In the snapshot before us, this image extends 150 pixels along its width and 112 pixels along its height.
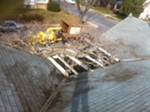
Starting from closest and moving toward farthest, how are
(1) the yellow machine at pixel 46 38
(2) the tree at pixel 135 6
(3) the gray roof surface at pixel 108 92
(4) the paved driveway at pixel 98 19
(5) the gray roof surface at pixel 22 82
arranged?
1. (5) the gray roof surface at pixel 22 82
2. (3) the gray roof surface at pixel 108 92
3. (1) the yellow machine at pixel 46 38
4. (4) the paved driveway at pixel 98 19
5. (2) the tree at pixel 135 6

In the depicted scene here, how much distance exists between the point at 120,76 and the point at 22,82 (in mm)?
5550

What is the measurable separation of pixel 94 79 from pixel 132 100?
3365 millimetres

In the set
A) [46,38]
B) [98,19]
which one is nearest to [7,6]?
[46,38]

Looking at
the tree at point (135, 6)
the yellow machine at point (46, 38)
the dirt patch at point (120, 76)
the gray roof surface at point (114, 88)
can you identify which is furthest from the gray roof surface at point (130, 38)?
the tree at point (135, 6)

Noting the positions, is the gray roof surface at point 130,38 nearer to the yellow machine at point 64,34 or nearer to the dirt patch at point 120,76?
the yellow machine at point 64,34

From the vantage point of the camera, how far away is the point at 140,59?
46.4 ft

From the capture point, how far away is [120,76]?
10.6 metres

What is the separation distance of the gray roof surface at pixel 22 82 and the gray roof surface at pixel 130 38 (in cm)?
661

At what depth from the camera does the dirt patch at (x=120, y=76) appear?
404 inches

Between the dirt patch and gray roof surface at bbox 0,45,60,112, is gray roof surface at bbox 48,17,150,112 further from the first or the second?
gray roof surface at bbox 0,45,60,112

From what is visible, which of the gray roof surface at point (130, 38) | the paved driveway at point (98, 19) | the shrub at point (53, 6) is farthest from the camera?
the shrub at point (53, 6)

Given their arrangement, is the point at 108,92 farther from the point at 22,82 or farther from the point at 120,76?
the point at 22,82

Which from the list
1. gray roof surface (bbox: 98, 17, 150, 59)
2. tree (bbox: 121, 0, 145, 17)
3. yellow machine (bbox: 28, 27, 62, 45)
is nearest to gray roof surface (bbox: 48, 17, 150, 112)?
gray roof surface (bbox: 98, 17, 150, 59)

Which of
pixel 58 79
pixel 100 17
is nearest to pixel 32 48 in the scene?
pixel 58 79
